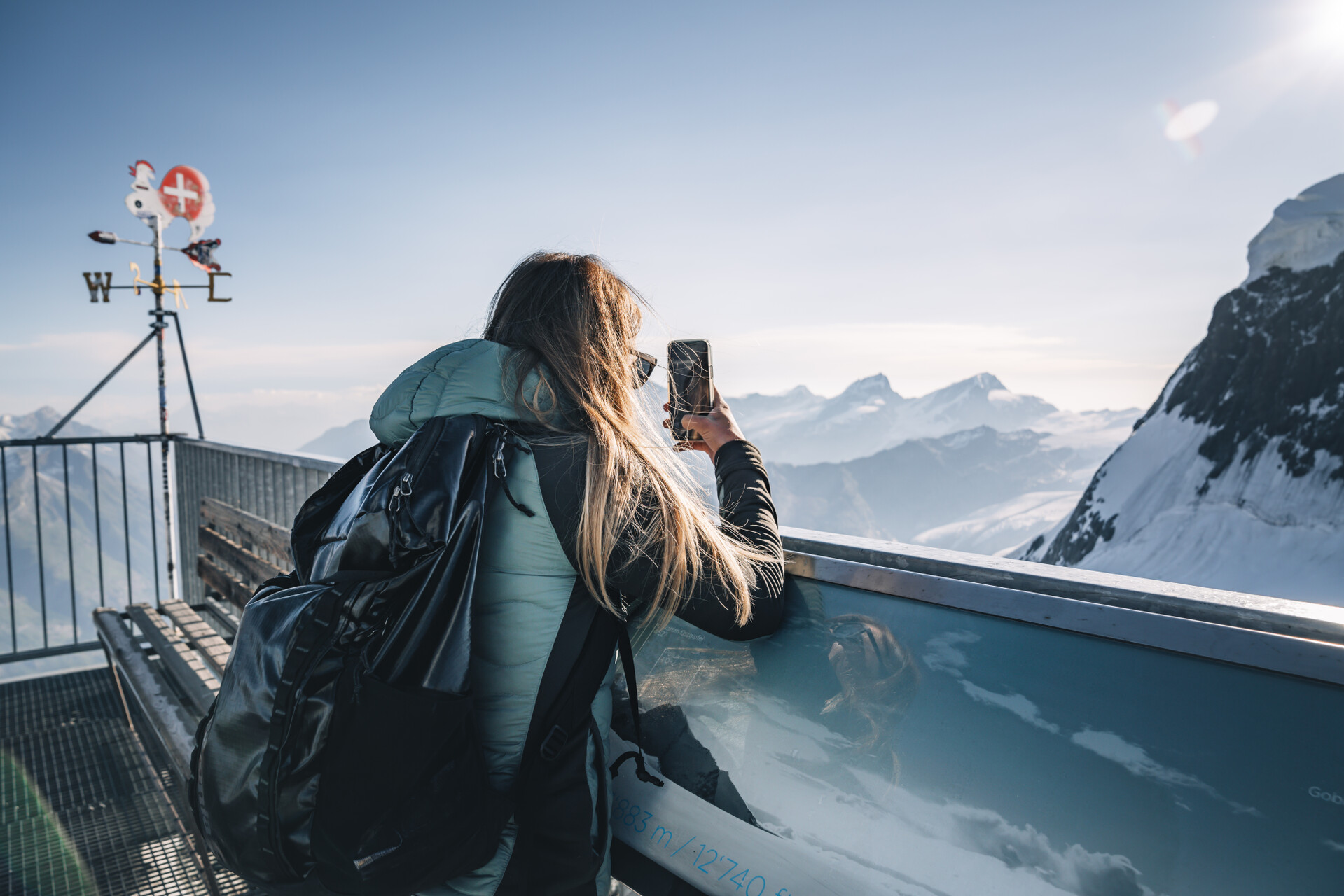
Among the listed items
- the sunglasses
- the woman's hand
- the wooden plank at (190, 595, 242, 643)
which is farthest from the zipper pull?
the wooden plank at (190, 595, 242, 643)

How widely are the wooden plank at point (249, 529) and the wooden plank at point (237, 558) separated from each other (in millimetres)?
38

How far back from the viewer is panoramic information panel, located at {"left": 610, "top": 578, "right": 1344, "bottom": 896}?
1.03m

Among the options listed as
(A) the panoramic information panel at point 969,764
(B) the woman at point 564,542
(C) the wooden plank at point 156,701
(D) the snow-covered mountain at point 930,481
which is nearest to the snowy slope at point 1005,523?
(D) the snow-covered mountain at point 930,481

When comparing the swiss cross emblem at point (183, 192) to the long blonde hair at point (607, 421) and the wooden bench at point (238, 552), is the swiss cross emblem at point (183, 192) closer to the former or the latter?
the wooden bench at point (238, 552)

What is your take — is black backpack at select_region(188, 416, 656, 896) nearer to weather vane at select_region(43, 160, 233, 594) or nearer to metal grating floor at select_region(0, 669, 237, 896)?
metal grating floor at select_region(0, 669, 237, 896)

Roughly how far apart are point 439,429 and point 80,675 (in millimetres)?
4833

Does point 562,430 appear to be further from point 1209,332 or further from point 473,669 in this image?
point 1209,332

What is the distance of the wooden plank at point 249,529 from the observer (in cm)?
344

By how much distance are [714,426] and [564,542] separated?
530 mm

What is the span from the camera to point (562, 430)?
1.43m

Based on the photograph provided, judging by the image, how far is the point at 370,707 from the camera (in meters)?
1.17

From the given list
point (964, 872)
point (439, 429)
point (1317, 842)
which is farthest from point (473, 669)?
point (1317, 842)

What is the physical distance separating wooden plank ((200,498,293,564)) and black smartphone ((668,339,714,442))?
7.28 ft

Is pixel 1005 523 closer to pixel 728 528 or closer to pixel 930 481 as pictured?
pixel 930 481
